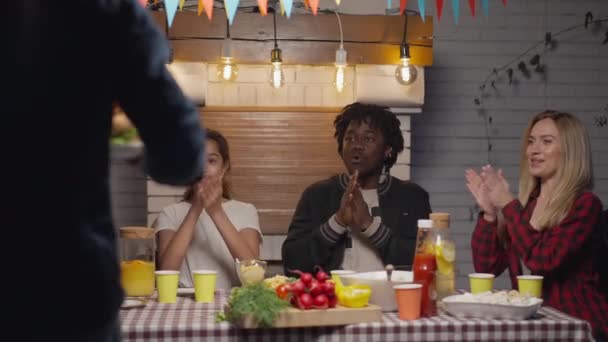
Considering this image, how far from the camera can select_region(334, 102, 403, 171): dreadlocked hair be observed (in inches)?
189

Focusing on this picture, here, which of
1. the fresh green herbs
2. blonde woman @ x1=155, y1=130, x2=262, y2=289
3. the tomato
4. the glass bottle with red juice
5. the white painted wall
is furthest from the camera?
the white painted wall

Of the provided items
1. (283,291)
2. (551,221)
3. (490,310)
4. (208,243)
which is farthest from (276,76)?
Answer: (490,310)

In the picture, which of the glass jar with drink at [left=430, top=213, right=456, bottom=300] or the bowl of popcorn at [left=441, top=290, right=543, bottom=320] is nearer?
the bowl of popcorn at [left=441, top=290, right=543, bottom=320]

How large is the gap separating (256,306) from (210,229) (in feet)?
5.24

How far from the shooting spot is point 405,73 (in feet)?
16.0

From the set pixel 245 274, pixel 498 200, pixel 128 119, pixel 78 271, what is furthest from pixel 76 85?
pixel 498 200

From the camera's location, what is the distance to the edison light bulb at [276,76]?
4668 millimetres

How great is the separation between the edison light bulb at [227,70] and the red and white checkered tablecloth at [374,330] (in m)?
1.92

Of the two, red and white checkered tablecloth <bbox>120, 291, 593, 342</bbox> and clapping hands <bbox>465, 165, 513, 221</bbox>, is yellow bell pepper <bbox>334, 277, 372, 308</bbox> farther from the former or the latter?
clapping hands <bbox>465, 165, 513, 221</bbox>

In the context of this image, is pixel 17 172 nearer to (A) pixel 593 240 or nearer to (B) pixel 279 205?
(A) pixel 593 240

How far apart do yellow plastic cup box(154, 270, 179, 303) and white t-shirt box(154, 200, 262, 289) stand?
0.87m

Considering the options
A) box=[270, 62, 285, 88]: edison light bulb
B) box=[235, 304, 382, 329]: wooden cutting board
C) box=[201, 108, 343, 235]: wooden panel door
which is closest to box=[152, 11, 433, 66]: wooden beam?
box=[270, 62, 285, 88]: edison light bulb

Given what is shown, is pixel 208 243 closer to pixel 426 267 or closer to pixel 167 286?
pixel 167 286

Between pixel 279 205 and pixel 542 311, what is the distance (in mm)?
2077
